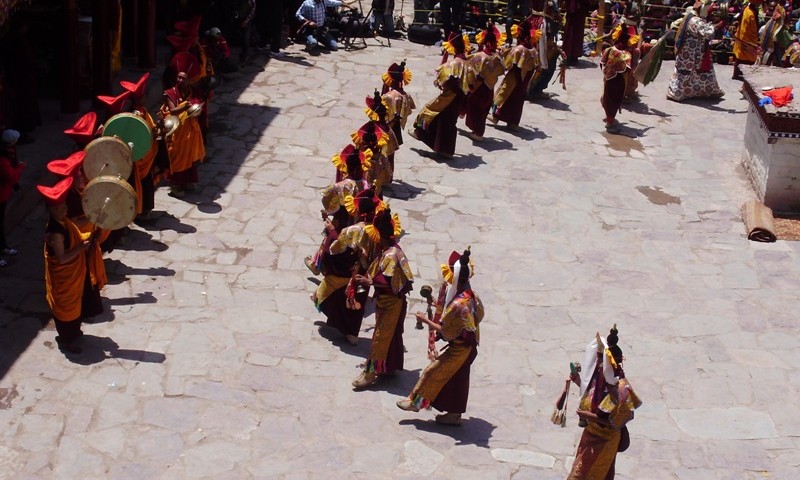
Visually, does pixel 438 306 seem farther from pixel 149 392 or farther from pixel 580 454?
pixel 149 392

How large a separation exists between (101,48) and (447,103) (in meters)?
4.77

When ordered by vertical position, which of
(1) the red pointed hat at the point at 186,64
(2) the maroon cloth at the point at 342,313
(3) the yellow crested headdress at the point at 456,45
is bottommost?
(2) the maroon cloth at the point at 342,313

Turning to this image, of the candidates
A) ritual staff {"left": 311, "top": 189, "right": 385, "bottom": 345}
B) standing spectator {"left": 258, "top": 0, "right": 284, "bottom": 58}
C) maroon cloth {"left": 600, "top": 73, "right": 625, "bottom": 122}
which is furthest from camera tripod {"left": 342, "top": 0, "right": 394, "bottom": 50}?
ritual staff {"left": 311, "top": 189, "right": 385, "bottom": 345}

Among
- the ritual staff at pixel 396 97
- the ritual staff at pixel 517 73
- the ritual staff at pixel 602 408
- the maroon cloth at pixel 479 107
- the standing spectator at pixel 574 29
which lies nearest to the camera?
the ritual staff at pixel 602 408

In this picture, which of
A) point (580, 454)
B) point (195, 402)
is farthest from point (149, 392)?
point (580, 454)

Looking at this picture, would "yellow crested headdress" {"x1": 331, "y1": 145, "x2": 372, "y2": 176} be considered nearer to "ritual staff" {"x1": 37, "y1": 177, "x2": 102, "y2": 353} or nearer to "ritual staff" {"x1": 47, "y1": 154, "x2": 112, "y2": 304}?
"ritual staff" {"x1": 47, "y1": 154, "x2": 112, "y2": 304}

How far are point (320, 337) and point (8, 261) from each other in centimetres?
345

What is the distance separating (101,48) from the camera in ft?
51.6

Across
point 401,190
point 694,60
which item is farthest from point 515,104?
point 694,60

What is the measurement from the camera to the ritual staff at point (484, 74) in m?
16.1

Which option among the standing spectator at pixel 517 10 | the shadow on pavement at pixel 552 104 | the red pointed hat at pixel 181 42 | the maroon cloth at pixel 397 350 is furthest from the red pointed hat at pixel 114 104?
the standing spectator at pixel 517 10

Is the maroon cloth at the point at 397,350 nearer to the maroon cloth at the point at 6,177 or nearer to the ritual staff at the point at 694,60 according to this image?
the maroon cloth at the point at 6,177

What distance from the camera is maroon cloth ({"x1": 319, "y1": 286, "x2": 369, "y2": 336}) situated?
1118cm

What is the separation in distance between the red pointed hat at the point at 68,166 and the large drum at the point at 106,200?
0.77ft
